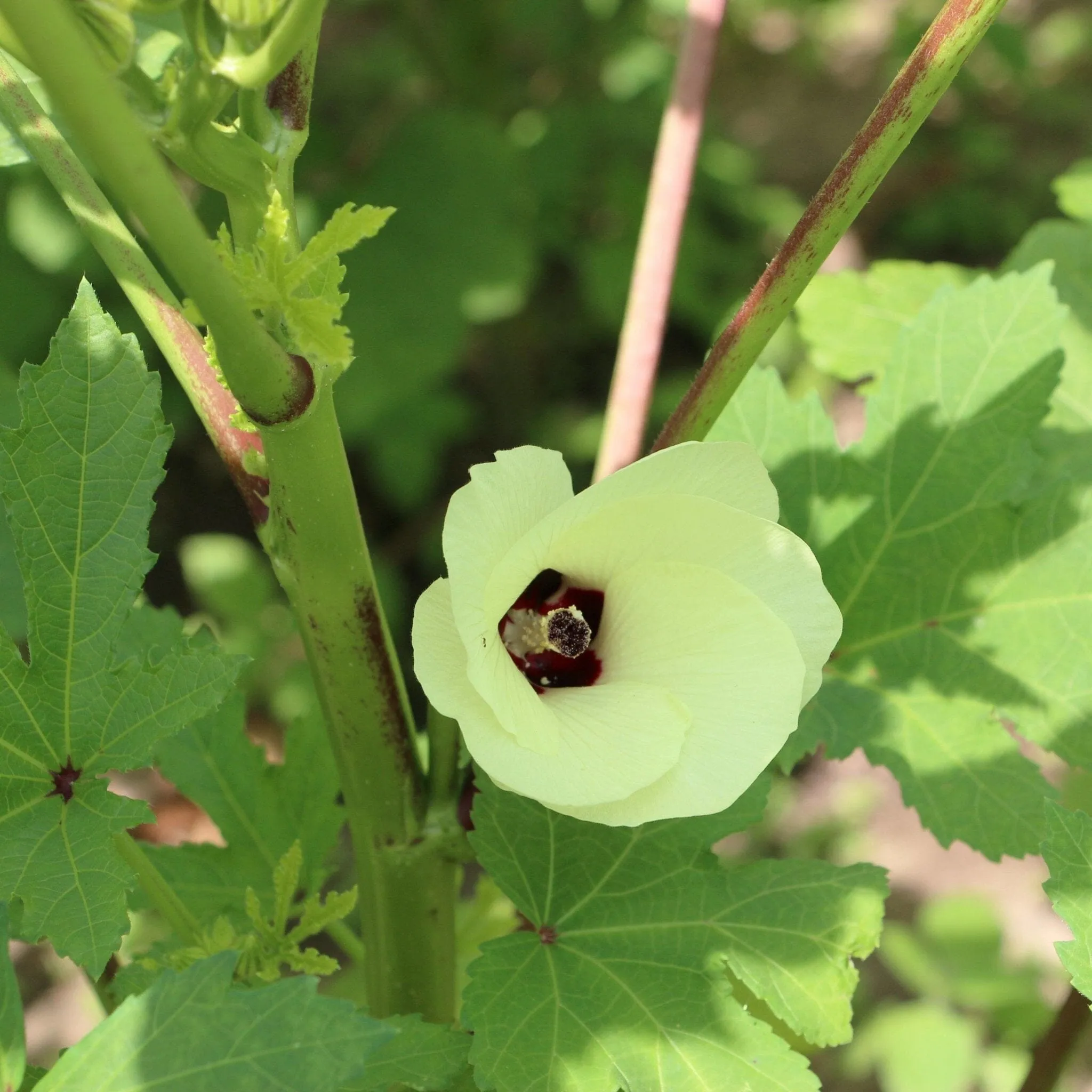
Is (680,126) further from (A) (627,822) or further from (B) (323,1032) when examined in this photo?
(B) (323,1032)

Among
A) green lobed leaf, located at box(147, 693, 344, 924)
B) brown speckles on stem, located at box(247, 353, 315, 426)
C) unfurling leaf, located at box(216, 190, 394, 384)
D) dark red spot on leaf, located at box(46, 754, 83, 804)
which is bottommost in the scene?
green lobed leaf, located at box(147, 693, 344, 924)

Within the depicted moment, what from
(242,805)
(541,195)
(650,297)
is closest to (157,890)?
(242,805)

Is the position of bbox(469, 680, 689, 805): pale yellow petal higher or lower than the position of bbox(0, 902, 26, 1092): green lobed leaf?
higher

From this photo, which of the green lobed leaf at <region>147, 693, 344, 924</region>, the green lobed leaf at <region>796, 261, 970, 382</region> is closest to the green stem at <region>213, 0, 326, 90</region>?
the green lobed leaf at <region>147, 693, 344, 924</region>

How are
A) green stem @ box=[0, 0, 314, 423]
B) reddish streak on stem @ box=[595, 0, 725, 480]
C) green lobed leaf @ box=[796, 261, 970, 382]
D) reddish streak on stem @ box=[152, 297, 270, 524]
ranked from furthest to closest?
green lobed leaf @ box=[796, 261, 970, 382] → reddish streak on stem @ box=[595, 0, 725, 480] → reddish streak on stem @ box=[152, 297, 270, 524] → green stem @ box=[0, 0, 314, 423]

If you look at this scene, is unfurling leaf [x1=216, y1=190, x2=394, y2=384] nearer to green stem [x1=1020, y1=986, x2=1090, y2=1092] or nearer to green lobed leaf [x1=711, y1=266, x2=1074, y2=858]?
green lobed leaf [x1=711, y1=266, x2=1074, y2=858]

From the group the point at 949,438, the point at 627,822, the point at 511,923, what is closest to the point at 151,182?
the point at 627,822

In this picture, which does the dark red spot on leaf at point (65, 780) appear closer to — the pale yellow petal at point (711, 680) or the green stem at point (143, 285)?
the green stem at point (143, 285)
